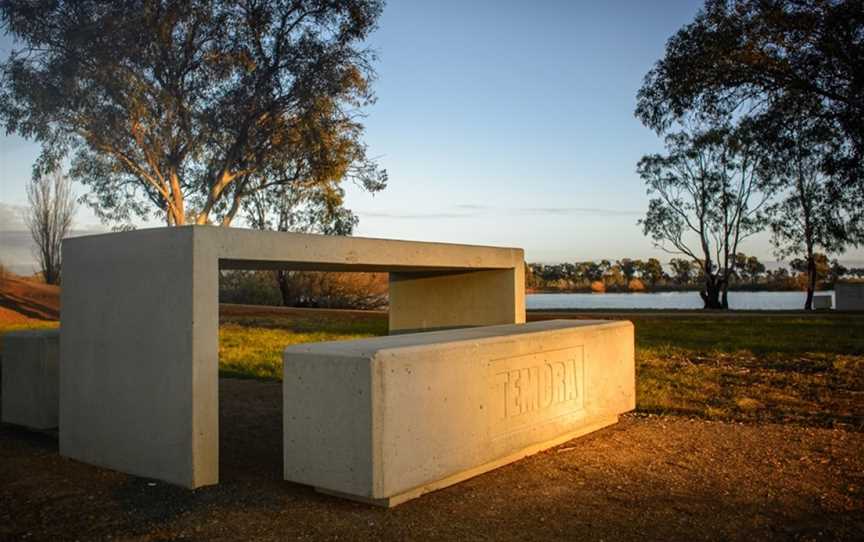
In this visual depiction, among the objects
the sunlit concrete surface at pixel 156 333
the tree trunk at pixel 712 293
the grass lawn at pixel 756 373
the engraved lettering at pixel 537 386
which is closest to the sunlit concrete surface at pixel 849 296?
the tree trunk at pixel 712 293

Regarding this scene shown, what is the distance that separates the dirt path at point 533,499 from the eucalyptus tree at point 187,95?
16.9 m

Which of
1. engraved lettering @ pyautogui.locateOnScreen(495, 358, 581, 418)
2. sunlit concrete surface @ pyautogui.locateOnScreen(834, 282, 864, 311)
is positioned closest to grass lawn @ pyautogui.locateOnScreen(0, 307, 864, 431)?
engraved lettering @ pyautogui.locateOnScreen(495, 358, 581, 418)

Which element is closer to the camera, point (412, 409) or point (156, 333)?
point (412, 409)

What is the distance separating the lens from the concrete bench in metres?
4.77

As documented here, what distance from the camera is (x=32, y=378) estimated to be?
769cm

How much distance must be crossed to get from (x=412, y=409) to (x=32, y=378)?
16.2 ft

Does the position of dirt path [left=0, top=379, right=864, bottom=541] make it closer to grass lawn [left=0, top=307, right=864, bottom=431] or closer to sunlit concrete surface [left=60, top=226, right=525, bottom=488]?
sunlit concrete surface [left=60, top=226, right=525, bottom=488]

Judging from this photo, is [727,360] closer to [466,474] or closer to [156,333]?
[466,474]

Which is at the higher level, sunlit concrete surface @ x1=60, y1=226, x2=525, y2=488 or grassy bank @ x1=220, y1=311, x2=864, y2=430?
sunlit concrete surface @ x1=60, y1=226, x2=525, y2=488

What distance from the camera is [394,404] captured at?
4.80 metres

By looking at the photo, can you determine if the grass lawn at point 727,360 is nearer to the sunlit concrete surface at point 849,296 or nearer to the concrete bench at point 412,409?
the concrete bench at point 412,409

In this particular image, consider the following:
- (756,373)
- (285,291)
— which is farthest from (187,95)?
(756,373)

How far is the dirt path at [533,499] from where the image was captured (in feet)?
14.6

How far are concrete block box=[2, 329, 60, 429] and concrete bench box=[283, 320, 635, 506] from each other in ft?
12.4
